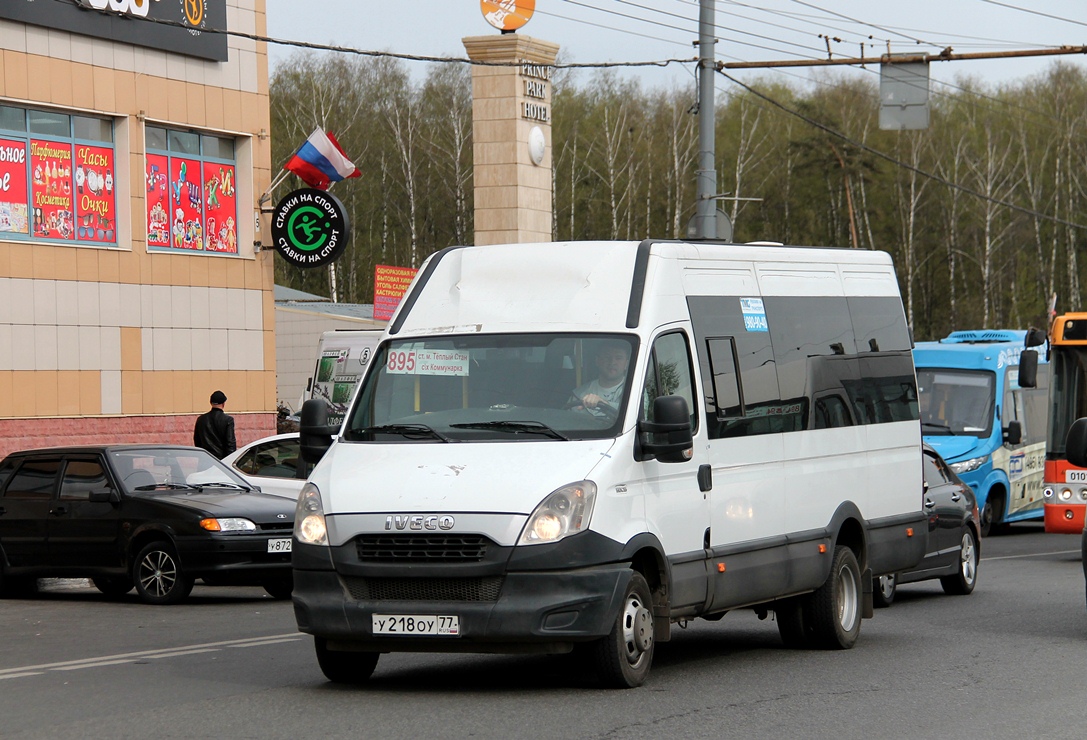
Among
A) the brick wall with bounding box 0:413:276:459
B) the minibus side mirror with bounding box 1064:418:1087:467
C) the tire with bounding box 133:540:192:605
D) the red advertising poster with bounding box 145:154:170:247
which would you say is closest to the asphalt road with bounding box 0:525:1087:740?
the tire with bounding box 133:540:192:605

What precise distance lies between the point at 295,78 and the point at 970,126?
94.5ft

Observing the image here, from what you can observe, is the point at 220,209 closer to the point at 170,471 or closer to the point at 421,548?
the point at 170,471

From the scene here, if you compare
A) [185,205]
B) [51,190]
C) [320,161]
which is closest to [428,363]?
[51,190]

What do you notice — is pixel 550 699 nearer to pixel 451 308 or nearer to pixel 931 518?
pixel 451 308

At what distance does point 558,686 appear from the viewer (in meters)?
9.35

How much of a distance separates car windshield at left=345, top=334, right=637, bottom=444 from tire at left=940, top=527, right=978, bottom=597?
7.20 m

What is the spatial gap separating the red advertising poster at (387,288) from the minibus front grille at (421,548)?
33.9 meters

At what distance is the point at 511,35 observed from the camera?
3672 centimetres

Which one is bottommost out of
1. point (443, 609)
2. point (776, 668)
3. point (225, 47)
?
point (776, 668)

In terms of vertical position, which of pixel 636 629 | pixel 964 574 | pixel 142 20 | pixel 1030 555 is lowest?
pixel 1030 555

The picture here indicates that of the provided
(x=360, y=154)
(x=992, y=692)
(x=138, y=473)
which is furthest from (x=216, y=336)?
(x=360, y=154)

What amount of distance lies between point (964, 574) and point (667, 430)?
753 centimetres

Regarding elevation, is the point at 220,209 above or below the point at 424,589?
above

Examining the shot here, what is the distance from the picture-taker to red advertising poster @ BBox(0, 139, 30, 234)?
2414cm
